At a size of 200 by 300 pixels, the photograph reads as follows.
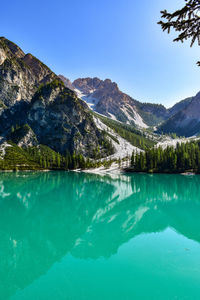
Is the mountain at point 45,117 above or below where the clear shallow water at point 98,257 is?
above

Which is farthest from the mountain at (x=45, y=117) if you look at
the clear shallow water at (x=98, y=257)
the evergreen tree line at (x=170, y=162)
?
the clear shallow water at (x=98, y=257)

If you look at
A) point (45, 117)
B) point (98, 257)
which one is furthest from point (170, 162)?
point (45, 117)

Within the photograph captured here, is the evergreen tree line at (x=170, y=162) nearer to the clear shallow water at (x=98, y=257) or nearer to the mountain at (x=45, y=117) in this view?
the mountain at (x=45, y=117)

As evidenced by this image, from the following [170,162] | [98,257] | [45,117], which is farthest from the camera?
[45,117]

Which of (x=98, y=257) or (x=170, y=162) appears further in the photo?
(x=170, y=162)

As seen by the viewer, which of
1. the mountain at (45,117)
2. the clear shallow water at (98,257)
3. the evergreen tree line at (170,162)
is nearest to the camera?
the clear shallow water at (98,257)

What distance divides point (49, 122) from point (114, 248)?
176104mm

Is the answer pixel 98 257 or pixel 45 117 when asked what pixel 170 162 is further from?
pixel 45 117

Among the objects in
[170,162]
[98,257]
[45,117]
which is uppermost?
[45,117]

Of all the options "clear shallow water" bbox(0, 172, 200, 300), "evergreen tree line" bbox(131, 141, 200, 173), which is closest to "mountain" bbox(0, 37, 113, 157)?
"evergreen tree line" bbox(131, 141, 200, 173)

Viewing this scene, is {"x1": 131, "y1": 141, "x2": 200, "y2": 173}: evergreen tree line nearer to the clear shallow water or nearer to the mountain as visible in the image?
the mountain

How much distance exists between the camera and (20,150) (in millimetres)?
142625

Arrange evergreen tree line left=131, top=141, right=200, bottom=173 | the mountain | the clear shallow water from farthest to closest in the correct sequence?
the mountain
evergreen tree line left=131, top=141, right=200, bottom=173
the clear shallow water

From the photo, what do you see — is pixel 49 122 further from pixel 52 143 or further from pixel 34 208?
pixel 34 208
